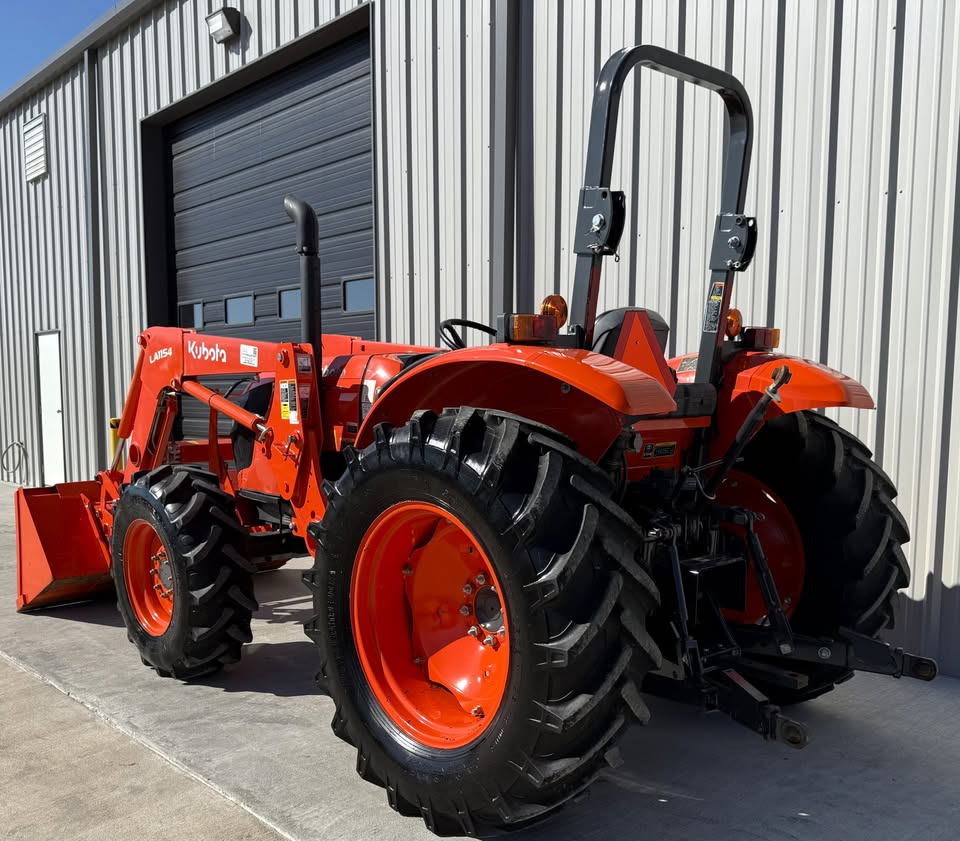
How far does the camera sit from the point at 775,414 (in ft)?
9.80

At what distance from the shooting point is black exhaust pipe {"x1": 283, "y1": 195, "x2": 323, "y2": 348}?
3.58 meters

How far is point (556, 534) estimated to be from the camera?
2.22 metres

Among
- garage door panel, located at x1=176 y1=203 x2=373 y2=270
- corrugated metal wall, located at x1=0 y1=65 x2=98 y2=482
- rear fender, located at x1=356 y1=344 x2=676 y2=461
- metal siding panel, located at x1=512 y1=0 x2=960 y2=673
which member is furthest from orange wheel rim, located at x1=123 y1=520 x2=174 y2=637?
corrugated metal wall, located at x1=0 y1=65 x2=98 y2=482

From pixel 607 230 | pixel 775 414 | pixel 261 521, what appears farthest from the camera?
pixel 261 521

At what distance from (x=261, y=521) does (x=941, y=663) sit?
132 inches

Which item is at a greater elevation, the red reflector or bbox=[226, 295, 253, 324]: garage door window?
bbox=[226, 295, 253, 324]: garage door window

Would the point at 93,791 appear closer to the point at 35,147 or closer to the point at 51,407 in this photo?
the point at 51,407

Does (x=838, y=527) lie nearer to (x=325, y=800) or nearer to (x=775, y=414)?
(x=775, y=414)

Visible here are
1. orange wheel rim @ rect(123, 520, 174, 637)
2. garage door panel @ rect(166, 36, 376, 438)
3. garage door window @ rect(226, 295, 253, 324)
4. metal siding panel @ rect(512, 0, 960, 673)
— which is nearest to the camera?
metal siding panel @ rect(512, 0, 960, 673)

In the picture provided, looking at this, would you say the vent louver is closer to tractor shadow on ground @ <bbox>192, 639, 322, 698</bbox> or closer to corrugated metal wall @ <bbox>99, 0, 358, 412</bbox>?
corrugated metal wall @ <bbox>99, 0, 358, 412</bbox>

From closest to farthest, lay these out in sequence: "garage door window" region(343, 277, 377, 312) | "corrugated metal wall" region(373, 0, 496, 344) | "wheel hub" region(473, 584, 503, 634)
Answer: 1. "wheel hub" region(473, 584, 503, 634)
2. "corrugated metal wall" region(373, 0, 496, 344)
3. "garage door window" region(343, 277, 377, 312)

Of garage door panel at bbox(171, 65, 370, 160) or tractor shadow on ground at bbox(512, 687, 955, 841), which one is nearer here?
tractor shadow on ground at bbox(512, 687, 955, 841)

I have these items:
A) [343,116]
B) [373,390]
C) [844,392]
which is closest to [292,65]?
[343,116]

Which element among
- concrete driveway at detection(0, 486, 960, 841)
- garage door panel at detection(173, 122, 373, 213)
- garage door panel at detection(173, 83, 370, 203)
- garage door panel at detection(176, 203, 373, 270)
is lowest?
concrete driveway at detection(0, 486, 960, 841)
